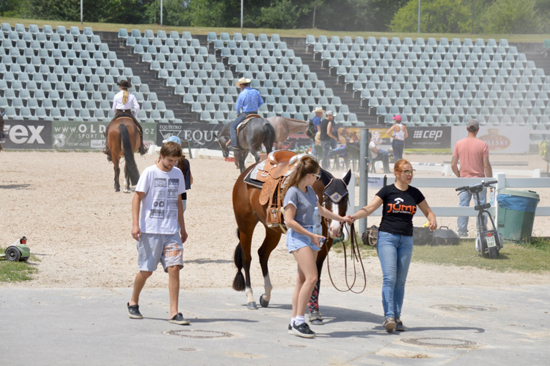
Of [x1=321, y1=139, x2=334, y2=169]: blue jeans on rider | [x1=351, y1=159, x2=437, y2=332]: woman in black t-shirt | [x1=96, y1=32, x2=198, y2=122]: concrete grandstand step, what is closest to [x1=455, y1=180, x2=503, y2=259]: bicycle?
[x1=351, y1=159, x2=437, y2=332]: woman in black t-shirt

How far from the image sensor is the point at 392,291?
24.9 ft

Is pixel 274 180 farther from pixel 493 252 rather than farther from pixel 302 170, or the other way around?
pixel 493 252

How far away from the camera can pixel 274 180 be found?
26.0 ft

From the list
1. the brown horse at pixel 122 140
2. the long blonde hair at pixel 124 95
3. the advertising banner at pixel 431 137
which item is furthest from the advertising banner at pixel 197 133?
the long blonde hair at pixel 124 95

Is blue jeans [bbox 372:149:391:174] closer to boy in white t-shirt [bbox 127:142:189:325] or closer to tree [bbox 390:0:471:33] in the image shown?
boy in white t-shirt [bbox 127:142:189:325]

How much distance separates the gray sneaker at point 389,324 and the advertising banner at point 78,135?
28.3 metres

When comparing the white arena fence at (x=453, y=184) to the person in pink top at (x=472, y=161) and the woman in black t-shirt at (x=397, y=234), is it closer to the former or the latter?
the person in pink top at (x=472, y=161)

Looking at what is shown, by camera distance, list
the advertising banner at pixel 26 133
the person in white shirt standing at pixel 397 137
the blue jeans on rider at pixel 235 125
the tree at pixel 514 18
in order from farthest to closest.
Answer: the tree at pixel 514 18 → the advertising banner at pixel 26 133 → the person in white shirt standing at pixel 397 137 → the blue jeans on rider at pixel 235 125

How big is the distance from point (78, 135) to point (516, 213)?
2521cm

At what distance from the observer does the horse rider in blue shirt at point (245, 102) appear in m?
20.2

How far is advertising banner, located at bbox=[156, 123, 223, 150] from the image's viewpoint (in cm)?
3559

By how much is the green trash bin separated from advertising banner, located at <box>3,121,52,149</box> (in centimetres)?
2516

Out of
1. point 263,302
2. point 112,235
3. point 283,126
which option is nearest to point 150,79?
point 283,126

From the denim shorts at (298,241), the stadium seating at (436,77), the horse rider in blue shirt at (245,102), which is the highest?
the stadium seating at (436,77)
